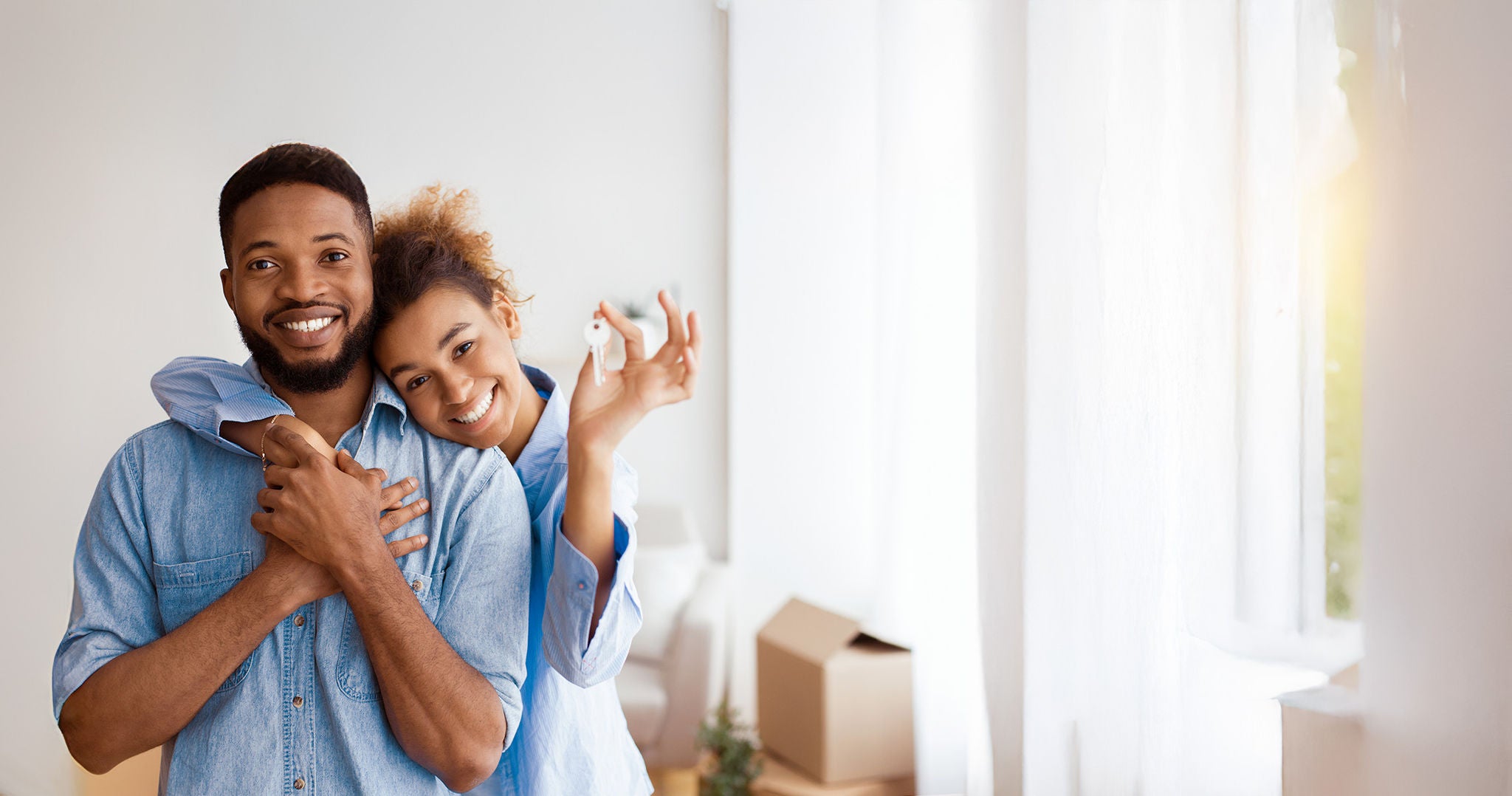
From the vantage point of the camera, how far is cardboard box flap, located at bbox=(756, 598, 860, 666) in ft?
7.68

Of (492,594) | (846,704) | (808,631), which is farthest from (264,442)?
(808,631)

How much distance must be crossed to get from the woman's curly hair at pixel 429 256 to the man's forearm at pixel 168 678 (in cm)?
34

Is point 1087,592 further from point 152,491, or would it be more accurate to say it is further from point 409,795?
point 152,491

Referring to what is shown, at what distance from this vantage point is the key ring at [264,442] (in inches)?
35.1

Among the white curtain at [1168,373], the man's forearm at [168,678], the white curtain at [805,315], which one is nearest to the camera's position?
the man's forearm at [168,678]

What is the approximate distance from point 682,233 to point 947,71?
1.04 meters

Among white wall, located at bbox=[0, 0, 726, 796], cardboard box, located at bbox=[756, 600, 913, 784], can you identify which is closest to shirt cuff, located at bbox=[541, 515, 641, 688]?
cardboard box, located at bbox=[756, 600, 913, 784]

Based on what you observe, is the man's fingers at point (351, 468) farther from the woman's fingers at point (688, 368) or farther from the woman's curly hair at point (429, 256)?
the woman's fingers at point (688, 368)

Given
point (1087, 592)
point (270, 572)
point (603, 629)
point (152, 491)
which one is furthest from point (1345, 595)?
point (152, 491)

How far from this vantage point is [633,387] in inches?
35.9

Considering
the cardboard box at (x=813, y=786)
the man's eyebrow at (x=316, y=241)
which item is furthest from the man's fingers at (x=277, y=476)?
the cardboard box at (x=813, y=786)

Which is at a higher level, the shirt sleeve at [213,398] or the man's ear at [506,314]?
the man's ear at [506,314]

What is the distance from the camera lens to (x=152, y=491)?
3.00 ft

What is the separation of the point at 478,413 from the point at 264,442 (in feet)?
0.67
